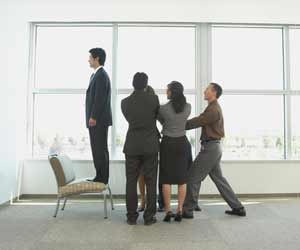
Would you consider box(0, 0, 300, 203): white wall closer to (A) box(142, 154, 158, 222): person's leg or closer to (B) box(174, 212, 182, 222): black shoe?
(B) box(174, 212, 182, 222): black shoe

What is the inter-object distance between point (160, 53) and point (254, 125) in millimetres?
1869

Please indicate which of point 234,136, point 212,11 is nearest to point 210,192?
point 234,136

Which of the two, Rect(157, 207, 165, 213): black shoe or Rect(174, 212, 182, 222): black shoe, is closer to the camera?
Rect(174, 212, 182, 222): black shoe

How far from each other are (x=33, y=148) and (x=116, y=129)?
131 cm

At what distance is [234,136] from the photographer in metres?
4.65

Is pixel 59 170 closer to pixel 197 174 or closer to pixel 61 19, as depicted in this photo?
pixel 197 174

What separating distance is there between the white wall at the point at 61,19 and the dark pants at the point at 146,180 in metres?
1.75

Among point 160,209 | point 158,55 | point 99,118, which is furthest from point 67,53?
point 160,209

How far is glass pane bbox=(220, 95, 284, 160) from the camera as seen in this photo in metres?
4.64

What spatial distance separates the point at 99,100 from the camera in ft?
11.0

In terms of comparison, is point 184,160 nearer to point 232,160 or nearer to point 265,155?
point 232,160

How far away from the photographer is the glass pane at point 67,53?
15.0 feet

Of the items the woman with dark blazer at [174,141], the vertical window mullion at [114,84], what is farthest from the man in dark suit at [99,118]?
the vertical window mullion at [114,84]

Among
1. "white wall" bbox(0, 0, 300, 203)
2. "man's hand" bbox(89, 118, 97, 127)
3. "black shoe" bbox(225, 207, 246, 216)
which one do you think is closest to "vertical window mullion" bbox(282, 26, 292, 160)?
"white wall" bbox(0, 0, 300, 203)
